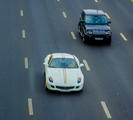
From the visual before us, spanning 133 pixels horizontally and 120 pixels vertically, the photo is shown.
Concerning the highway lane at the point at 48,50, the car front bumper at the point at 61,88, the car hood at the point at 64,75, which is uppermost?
the car hood at the point at 64,75

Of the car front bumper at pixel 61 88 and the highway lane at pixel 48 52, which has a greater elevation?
the car front bumper at pixel 61 88

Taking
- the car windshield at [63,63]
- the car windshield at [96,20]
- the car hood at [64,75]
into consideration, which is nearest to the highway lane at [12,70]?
the car hood at [64,75]

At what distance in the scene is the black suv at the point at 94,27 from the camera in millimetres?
34531

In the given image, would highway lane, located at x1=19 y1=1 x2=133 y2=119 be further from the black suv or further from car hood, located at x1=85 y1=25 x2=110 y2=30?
car hood, located at x1=85 y1=25 x2=110 y2=30

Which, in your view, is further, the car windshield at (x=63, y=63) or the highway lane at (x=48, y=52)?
the car windshield at (x=63, y=63)

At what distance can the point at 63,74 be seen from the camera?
26.2m

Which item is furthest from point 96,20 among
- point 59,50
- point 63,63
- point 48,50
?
point 63,63

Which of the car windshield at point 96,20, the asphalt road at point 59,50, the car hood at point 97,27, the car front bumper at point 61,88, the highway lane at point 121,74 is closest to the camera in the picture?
the asphalt road at point 59,50

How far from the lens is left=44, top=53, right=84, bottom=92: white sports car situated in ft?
84.0

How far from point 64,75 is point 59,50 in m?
7.54

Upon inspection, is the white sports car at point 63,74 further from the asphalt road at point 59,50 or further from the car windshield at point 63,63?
the asphalt road at point 59,50

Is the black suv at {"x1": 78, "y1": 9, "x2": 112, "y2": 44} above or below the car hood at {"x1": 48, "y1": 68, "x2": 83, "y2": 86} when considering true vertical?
below

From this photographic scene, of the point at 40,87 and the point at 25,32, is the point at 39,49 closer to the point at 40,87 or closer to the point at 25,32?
the point at 25,32

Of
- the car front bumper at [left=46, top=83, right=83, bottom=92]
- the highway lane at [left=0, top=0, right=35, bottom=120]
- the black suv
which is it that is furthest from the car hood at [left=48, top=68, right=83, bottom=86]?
the black suv
